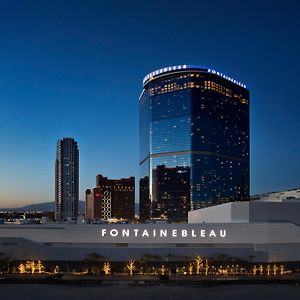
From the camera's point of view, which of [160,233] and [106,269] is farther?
[160,233]

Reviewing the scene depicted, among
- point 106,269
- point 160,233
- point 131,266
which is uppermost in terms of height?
point 160,233

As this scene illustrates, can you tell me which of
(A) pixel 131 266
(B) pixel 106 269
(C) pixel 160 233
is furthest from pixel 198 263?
(B) pixel 106 269

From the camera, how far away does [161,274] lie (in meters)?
55.4

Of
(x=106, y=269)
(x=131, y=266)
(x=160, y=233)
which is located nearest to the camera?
(x=131, y=266)

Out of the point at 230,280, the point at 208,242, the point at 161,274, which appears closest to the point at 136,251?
the point at 161,274

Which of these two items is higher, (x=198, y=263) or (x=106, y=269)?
(x=198, y=263)

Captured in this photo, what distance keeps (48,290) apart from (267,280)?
79.1 ft

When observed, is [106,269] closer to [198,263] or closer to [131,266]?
[131,266]

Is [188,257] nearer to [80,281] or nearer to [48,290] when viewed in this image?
[80,281]

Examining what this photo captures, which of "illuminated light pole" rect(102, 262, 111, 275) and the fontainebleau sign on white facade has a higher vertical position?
the fontainebleau sign on white facade

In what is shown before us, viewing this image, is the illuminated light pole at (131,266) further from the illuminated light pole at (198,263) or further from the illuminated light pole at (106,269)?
the illuminated light pole at (198,263)

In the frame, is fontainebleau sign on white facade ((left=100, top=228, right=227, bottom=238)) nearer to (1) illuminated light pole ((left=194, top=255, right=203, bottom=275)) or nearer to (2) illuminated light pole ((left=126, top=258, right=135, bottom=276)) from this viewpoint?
(1) illuminated light pole ((left=194, top=255, right=203, bottom=275))

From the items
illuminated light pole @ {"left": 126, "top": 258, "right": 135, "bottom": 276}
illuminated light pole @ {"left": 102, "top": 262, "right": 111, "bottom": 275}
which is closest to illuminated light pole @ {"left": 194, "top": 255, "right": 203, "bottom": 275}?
illuminated light pole @ {"left": 126, "top": 258, "right": 135, "bottom": 276}

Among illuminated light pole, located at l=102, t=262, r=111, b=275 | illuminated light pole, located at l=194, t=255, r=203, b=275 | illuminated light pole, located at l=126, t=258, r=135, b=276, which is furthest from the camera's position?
illuminated light pole, located at l=194, t=255, r=203, b=275
